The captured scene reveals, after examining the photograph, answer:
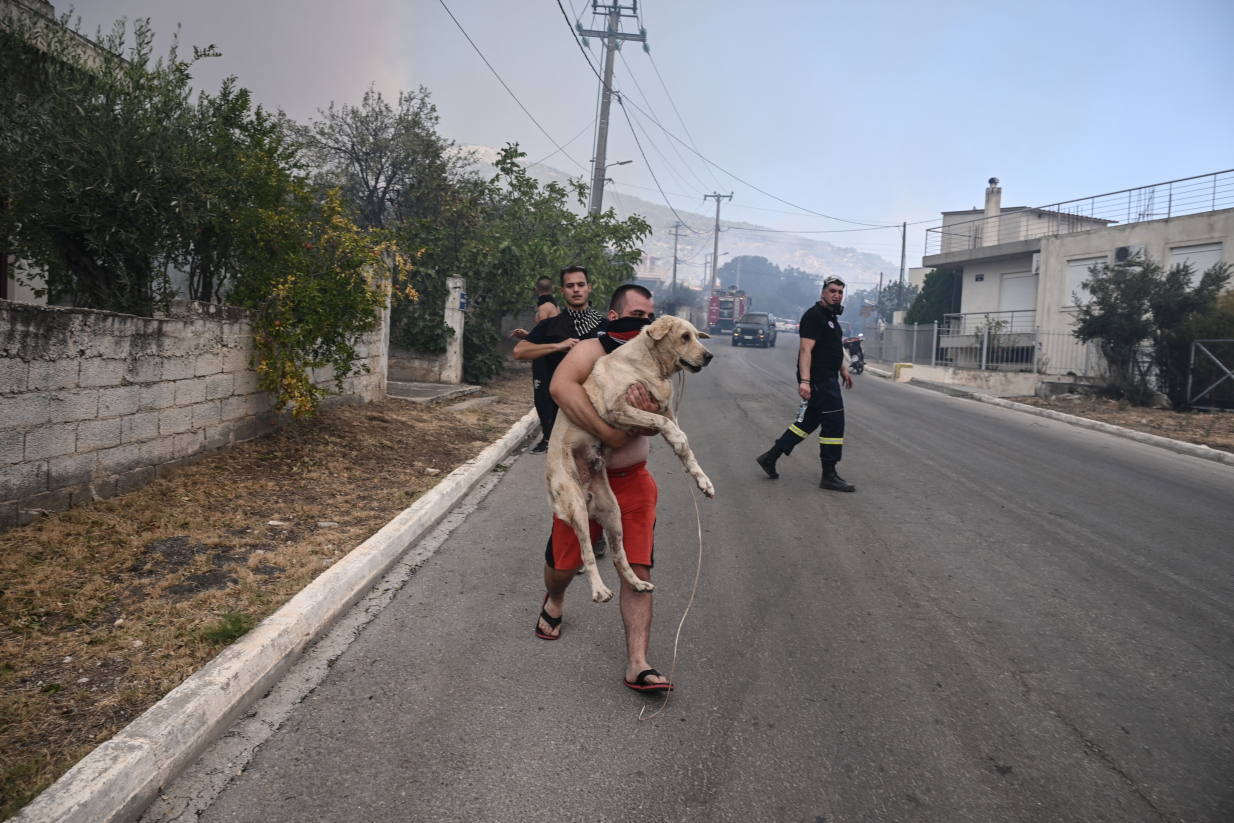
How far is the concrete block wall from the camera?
189 inches

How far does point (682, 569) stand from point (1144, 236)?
2275 centimetres

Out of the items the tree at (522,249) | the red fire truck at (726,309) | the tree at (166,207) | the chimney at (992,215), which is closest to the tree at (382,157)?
the tree at (522,249)

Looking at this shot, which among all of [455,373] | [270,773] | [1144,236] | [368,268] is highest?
[1144,236]

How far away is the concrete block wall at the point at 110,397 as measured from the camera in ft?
15.8

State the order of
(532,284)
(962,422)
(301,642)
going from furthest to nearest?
1. (532,284)
2. (962,422)
3. (301,642)

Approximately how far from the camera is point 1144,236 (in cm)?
2212

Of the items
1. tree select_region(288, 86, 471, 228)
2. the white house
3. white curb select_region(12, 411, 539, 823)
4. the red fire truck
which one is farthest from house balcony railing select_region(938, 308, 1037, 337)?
the red fire truck

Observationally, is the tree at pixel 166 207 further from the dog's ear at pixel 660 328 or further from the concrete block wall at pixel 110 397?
the dog's ear at pixel 660 328

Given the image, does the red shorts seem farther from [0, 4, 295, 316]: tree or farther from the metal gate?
the metal gate

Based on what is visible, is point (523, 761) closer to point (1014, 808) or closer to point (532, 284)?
point (1014, 808)

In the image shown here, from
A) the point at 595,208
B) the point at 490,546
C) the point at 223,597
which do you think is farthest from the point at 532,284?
the point at 223,597

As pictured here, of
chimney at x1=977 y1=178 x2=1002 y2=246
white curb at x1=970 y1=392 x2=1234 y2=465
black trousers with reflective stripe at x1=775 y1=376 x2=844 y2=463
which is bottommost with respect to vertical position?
white curb at x1=970 y1=392 x2=1234 y2=465

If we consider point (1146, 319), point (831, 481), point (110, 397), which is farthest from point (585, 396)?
point (1146, 319)

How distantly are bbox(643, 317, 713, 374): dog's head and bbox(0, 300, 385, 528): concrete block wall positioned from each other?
3.94 meters
